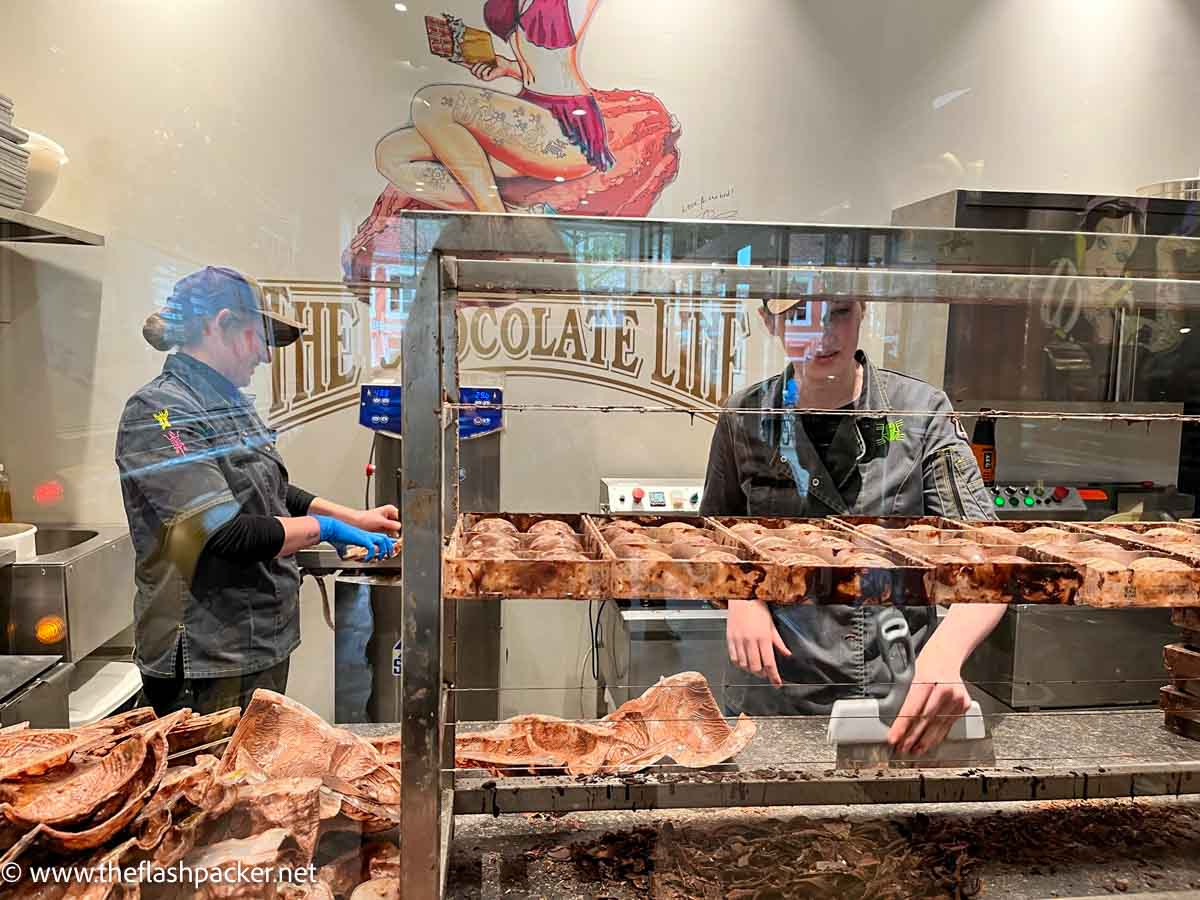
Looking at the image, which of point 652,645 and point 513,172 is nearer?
point 652,645

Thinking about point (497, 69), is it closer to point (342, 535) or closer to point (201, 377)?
point (201, 377)

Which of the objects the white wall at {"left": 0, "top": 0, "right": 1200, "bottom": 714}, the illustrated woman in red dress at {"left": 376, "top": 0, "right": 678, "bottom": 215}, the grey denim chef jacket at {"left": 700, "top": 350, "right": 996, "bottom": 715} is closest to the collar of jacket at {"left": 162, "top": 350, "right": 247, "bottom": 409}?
the white wall at {"left": 0, "top": 0, "right": 1200, "bottom": 714}

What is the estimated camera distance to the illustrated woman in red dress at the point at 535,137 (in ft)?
8.30

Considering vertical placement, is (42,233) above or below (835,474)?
above

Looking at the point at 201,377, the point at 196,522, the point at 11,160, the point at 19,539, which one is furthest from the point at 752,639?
the point at 11,160

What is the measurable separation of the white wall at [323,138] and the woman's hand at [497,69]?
58 millimetres

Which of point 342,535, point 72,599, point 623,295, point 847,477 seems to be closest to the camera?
point 623,295

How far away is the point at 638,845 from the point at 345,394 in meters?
1.83

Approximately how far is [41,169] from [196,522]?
1124 mm

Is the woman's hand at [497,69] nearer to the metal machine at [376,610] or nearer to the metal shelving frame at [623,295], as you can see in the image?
the metal machine at [376,610]

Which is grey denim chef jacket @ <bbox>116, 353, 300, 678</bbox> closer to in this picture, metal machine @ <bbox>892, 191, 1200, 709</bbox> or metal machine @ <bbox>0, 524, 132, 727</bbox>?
metal machine @ <bbox>0, 524, 132, 727</bbox>

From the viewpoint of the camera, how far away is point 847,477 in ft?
5.29

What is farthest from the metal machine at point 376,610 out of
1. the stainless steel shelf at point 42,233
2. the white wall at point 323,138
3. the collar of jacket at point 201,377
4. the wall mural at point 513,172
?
the stainless steel shelf at point 42,233

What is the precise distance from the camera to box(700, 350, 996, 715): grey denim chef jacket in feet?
4.88
